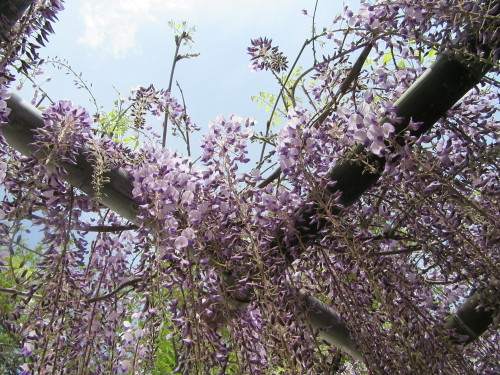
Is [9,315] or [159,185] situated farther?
[159,185]

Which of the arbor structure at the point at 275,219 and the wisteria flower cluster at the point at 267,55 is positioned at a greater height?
the wisteria flower cluster at the point at 267,55

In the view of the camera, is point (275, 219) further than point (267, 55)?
No

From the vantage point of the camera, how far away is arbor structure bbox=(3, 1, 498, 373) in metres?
1.21

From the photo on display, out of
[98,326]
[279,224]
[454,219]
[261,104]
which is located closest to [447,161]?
[454,219]

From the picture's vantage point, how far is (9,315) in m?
1.19

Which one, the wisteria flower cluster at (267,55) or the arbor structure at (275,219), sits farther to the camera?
the wisteria flower cluster at (267,55)

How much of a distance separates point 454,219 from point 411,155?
0.29 m

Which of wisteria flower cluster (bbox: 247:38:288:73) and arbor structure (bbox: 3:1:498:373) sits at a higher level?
wisteria flower cluster (bbox: 247:38:288:73)

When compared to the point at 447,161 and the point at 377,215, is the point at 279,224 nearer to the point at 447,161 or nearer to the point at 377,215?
the point at 377,215

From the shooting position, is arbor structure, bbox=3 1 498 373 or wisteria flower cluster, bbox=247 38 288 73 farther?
wisteria flower cluster, bbox=247 38 288 73

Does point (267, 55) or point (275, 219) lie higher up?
point (267, 55)

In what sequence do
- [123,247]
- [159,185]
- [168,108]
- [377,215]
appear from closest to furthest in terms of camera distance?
1. [159,185]
2. [377,215]
3. [123,247]
4. [168,108]

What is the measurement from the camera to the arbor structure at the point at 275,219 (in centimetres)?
121

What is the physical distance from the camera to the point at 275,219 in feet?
4.79
